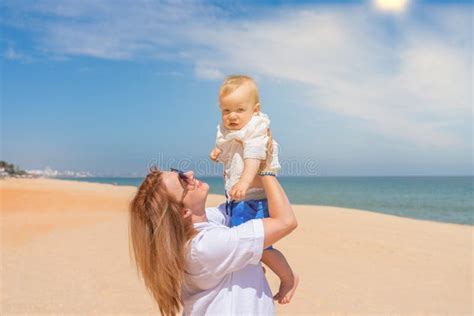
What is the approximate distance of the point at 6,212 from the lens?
15.6m

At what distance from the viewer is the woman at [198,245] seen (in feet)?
8.04

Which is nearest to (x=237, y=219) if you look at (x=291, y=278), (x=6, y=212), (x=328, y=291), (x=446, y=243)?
(x=291, y=278)

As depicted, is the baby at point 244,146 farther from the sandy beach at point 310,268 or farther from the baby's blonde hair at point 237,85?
the sandy beach at point 310,268

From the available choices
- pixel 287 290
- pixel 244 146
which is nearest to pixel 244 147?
pixel 244 146

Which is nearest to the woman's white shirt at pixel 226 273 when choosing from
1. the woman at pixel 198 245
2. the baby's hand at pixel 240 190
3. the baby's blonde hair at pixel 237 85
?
the woman at pixel 198 245

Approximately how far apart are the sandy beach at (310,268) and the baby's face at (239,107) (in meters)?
4.28

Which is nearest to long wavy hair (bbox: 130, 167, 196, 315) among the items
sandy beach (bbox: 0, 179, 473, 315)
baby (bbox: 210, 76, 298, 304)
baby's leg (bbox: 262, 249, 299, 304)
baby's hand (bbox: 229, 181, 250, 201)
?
baby's hand (bbox: 229, 181, 250, 201)

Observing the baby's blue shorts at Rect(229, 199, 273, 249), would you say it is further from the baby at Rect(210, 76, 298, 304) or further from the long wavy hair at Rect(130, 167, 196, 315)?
the long wavy hair at Rect(130, 167, 196, 315)

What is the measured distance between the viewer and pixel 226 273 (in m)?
2.51

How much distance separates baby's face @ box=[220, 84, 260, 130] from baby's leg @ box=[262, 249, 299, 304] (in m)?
0.74

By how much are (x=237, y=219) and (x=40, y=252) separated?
7951mm

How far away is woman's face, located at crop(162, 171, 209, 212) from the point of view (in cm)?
253

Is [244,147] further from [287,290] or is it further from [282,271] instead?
[287,290]

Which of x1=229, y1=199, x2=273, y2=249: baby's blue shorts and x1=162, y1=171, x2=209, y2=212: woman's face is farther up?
x1=162, y1=171, x2=209, y2=212: woman's face
